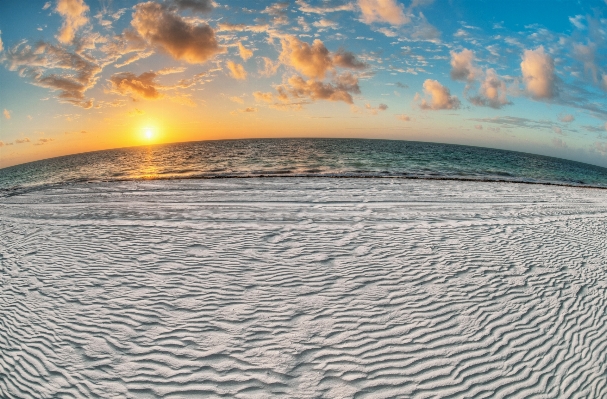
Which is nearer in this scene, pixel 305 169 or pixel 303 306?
pixel 303 306

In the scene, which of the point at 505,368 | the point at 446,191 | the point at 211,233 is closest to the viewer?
the point at 505,368

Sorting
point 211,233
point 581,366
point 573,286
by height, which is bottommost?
point 581,366

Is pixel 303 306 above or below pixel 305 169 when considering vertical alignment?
below

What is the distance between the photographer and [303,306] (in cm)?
648

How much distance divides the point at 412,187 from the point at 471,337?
46.8 feet

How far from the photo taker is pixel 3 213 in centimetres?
1581

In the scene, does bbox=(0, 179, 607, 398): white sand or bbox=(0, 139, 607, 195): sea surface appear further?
bbox=(0, 139, 607, 195): sea surface

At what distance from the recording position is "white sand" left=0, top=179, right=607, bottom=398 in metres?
4.84

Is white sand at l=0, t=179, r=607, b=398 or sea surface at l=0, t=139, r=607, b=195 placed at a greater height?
sea surface at l=0, t=139, r=607, b=195

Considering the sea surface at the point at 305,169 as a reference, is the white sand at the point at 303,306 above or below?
below

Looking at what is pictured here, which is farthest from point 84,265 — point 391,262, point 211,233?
point 391,262

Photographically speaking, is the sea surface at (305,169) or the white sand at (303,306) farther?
the sea surface at (305,169)

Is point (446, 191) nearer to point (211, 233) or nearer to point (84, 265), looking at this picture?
point (211, 233)

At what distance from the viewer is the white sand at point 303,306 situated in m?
4.84
